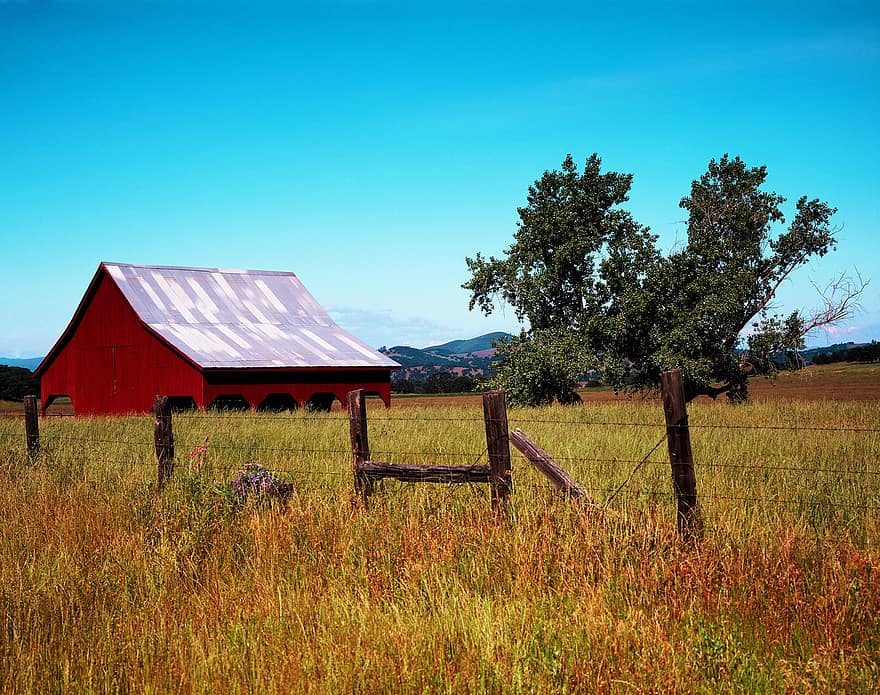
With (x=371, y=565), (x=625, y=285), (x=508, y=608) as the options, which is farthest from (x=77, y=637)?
(x=625, y=285)

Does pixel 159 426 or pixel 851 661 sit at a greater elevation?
pixel 159 426

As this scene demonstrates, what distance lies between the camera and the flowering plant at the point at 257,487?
8.45m

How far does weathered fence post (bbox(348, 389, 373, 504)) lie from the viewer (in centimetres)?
838

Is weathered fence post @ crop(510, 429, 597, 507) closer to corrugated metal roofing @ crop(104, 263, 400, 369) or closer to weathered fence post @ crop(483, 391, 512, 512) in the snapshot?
weathered fence post @ crop(483, 391, 512, 512)

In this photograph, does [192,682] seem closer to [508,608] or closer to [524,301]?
[508,608]

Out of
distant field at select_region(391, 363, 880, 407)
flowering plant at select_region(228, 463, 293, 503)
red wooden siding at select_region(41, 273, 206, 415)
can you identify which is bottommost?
distant field at select_region(391, 363, 880, 407)

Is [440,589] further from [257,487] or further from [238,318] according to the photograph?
[238,318]

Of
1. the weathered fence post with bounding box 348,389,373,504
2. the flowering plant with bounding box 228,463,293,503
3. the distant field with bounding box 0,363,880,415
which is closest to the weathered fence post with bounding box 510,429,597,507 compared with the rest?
the weathered fence post with bounding box 348,389,373,504

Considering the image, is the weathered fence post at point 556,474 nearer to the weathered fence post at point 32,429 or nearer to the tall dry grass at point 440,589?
the tall dry grass at point 440,589

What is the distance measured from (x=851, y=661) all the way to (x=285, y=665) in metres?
3.37

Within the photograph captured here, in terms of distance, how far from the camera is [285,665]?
4816 millimetres

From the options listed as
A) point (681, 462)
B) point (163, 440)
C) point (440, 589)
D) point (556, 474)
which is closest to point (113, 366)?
point (163, 440)

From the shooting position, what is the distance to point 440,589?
5809 mm

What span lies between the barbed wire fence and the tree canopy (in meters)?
9.11
